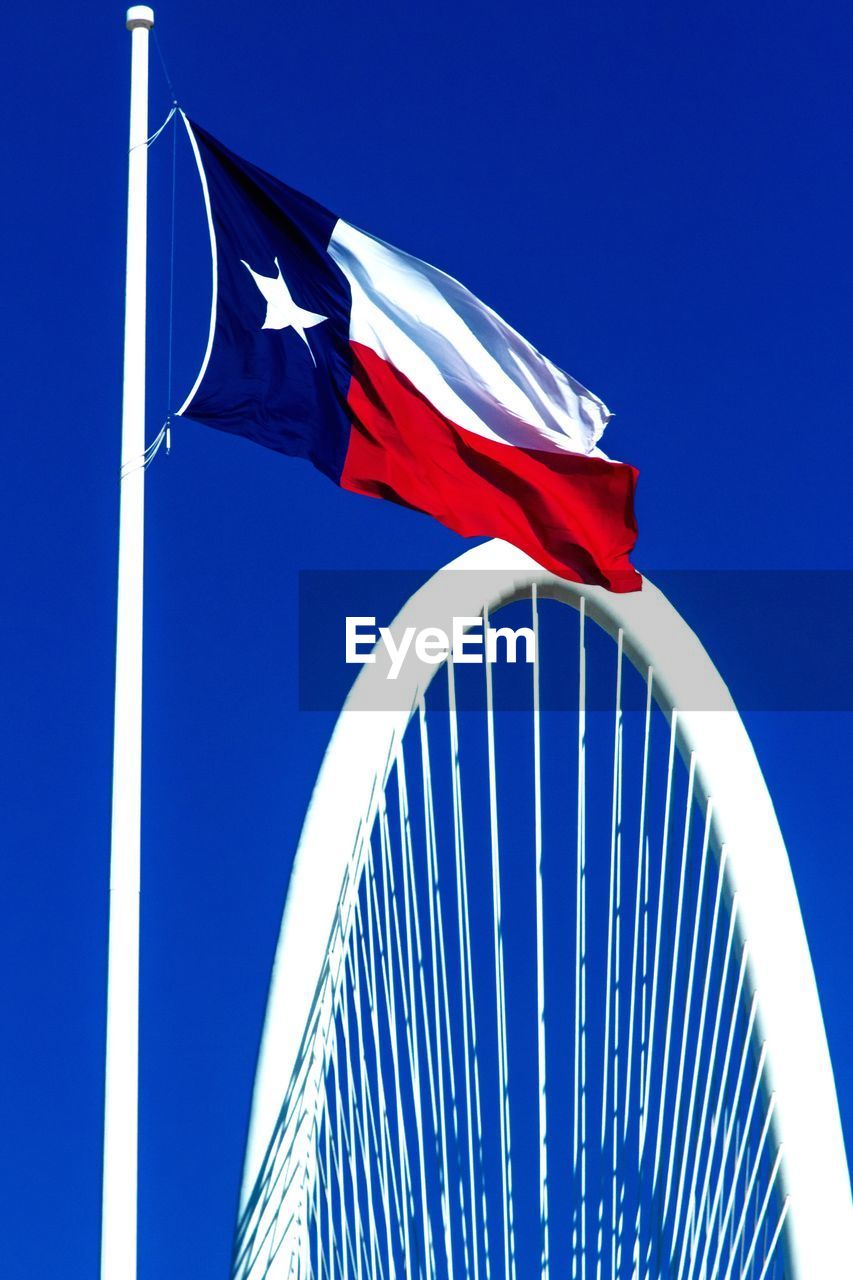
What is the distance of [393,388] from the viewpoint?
11.1m

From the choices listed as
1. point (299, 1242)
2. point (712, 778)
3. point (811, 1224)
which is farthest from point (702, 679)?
→ point (299, 1242)

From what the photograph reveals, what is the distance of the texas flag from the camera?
33.3 feet

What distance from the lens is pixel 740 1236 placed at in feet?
40.7

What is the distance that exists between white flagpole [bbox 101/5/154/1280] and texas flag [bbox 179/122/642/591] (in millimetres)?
348

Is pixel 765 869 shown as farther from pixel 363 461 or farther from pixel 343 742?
pixel 363 461

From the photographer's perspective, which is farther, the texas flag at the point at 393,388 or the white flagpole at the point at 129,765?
the texas flag at the point at 393,388

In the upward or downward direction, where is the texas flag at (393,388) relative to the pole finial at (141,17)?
downward

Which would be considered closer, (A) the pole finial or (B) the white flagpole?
(B) the white flagpole

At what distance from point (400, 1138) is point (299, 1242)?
87 centimetres

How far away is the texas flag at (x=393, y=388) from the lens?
1014cm

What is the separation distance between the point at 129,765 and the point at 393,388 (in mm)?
3086

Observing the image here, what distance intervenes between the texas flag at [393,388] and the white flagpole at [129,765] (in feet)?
1.14

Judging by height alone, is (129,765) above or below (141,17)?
below

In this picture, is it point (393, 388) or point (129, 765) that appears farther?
point (393, 388)
